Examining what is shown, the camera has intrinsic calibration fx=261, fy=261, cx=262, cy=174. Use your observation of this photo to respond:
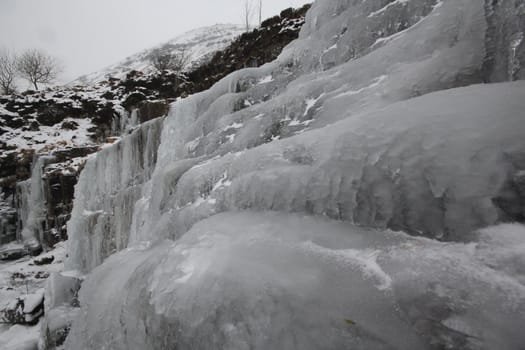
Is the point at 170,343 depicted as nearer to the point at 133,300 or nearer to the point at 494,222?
the point at 133,300

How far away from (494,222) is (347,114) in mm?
1442

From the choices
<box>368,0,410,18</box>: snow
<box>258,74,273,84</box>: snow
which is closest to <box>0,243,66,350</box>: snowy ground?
<box>258,74,273,84</box>: snow

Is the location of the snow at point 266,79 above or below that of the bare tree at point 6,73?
below

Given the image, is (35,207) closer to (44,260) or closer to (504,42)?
(44,260)

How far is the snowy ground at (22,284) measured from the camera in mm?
4355

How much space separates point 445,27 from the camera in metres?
1.95

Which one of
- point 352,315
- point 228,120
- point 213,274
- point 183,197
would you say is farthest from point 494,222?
→ point 228,120

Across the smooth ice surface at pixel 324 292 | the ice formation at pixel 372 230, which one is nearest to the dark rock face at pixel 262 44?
the ice formation at pixel 372 230

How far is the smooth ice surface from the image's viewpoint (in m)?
0.77

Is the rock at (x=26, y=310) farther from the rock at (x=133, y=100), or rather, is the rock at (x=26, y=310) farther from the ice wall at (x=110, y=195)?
the rock at (x=133, y=100)

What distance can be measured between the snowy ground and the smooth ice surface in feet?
14.6

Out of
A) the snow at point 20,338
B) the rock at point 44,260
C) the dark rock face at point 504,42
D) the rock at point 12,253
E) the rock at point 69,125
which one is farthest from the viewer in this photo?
the rock at point 69,125

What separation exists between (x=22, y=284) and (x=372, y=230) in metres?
9.36

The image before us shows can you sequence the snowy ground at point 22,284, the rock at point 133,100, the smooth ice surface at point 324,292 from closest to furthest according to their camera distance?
the smooth ice surface at point 324,292 → the snowy ground at point 22,284 → the rock at point 133,100
